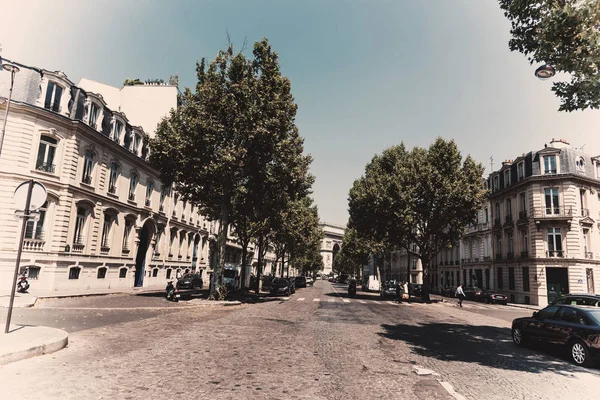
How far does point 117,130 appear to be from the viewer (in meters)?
28.8

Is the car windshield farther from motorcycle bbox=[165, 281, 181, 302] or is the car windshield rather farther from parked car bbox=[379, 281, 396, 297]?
parked car bbox=[379, 281, 396, 297]

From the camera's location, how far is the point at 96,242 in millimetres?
26391

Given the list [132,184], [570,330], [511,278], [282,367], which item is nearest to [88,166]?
[132,184]

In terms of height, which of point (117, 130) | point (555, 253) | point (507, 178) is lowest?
point (555, 253)

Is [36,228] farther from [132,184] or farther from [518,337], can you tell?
[518,337]

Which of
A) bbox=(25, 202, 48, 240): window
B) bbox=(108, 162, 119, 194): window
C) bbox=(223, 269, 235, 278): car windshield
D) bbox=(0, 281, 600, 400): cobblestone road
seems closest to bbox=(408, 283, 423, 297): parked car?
bbox=(223, 269, 235, 278): car windshield

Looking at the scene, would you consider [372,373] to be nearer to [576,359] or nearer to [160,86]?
[576,359]

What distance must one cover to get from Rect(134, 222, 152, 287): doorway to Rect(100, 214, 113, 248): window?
18.5ft

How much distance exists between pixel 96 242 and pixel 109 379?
921 inches

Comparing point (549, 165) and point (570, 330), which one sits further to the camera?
point (549, 165)

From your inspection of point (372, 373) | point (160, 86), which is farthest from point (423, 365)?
point (160, 86)

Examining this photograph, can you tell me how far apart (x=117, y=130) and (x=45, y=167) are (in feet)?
24.1

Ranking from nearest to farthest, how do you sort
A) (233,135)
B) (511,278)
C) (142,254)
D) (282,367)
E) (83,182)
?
(282,367)
(233,135)
(83,182)
(142,254)
(511,278)

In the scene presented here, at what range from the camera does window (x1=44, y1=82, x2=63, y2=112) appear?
2250 cm
